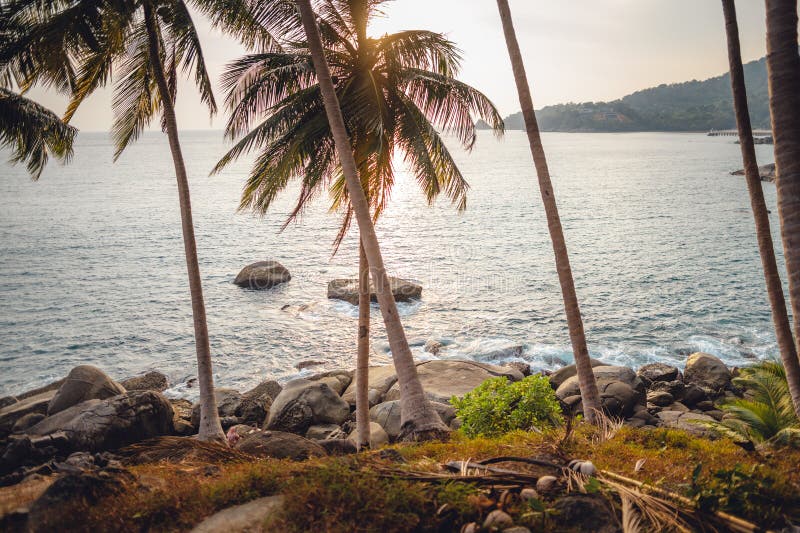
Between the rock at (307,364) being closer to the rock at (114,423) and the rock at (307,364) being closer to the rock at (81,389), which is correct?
the rock at (81,389)

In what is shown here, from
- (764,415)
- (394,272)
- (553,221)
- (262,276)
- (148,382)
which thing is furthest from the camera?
(394,272)

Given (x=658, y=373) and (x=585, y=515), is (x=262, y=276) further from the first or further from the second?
(x=585, y=515)

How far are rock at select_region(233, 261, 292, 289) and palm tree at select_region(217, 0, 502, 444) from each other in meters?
23.1

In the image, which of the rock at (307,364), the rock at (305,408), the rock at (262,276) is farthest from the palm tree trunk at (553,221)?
the rock at (262,276)

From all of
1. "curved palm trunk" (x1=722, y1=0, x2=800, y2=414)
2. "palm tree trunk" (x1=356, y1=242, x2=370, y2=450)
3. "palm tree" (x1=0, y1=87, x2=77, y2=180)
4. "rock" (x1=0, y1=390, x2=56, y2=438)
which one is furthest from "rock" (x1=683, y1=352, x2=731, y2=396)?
"rock" (x1=0, y1=390, x2=56, y2=438)

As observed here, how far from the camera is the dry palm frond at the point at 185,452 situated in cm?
630

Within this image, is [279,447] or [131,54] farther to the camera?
[131,54]

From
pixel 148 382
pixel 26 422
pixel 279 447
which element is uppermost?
pixel 279 447

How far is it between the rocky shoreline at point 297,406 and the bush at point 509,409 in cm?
234

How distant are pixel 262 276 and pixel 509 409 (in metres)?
27.8

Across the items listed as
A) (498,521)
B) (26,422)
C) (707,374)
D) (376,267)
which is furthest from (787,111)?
(26,422)

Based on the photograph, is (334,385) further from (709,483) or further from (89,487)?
(709,483)

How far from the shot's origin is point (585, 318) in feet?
88.6

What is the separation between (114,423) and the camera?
12148mm
